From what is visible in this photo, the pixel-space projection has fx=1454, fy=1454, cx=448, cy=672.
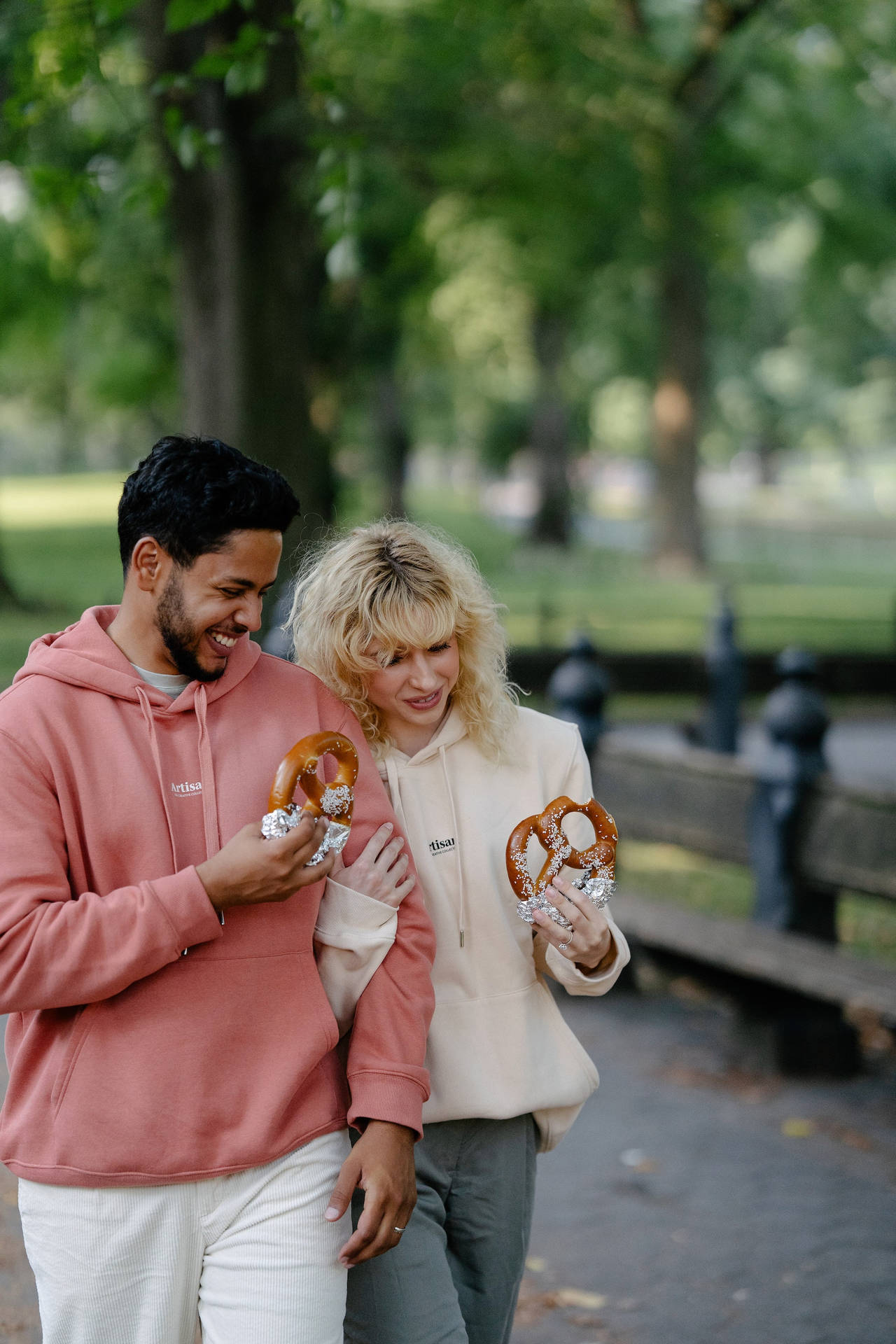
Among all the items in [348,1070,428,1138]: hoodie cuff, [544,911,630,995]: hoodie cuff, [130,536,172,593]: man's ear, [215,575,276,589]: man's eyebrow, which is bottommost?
[348,1070,428,1138]: hoodie cuff

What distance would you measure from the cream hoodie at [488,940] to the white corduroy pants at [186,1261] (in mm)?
431

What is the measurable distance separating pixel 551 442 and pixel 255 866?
33.5 meters

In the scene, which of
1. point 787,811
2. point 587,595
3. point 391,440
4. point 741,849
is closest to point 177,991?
point 787,811

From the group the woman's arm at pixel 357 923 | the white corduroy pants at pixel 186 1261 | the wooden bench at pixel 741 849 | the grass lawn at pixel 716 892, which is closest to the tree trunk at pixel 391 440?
the grass lawn at pixel 716 892

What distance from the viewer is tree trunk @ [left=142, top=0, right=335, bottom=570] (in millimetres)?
9445

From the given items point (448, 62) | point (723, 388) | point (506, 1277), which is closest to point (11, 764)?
point (506, 1277)

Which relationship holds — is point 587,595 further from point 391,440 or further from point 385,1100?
point 385,1100

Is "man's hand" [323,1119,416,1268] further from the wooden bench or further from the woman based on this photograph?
the wooden bench

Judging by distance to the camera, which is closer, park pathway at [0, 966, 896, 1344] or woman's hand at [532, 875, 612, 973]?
woman's hand at [532, 875, 612, 973]

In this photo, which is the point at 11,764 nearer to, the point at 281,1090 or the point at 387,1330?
the point at 281,1090

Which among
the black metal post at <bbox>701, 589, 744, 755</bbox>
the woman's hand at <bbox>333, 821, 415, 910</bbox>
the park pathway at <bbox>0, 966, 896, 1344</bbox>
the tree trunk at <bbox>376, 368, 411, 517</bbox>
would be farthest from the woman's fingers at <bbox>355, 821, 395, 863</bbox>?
the tree trunk at <bbox>376, 368, 411, 517</bbox>

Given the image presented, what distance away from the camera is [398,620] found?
103 inches

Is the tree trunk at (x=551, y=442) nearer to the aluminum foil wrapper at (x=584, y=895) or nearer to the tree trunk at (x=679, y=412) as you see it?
the tree trunk at (x=679, y=412)

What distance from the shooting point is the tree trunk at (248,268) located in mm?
9445
